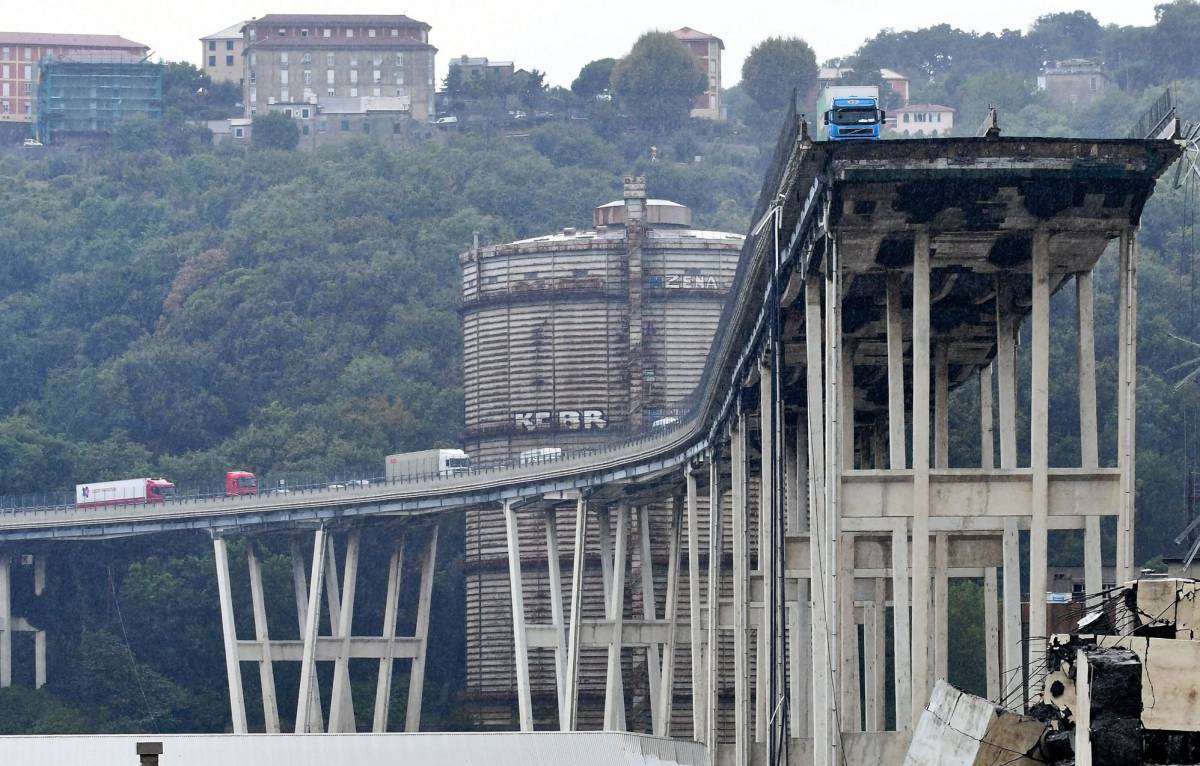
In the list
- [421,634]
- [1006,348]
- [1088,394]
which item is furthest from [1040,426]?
[421,634]

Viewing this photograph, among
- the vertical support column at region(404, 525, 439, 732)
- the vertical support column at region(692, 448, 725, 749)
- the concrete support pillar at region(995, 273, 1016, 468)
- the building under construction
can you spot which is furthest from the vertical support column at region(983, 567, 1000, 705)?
the building under construction

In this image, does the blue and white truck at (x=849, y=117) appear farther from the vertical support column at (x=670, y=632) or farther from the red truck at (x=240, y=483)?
the red truck at (x=240, y=483)

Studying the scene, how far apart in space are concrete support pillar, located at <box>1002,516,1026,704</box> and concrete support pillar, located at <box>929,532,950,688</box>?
1587 mm

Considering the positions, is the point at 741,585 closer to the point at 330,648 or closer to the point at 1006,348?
the point at 1006,348

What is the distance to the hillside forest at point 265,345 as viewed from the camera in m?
126

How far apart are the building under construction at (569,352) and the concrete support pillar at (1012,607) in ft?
204

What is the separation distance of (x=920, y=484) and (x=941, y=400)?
14.9 metres

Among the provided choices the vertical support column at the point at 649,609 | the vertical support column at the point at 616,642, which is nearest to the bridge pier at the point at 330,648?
the vertical support column at the point at 649,609

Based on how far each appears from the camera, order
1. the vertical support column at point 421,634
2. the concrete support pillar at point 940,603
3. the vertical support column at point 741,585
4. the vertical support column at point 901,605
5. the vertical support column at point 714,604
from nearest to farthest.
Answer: the vertical support column at point 901,605 → the concrete support pillar at point 940,603 → the vertical support column at point 741,585 → the vertical support column at point 714,604 → the vertical support column at point 421,634

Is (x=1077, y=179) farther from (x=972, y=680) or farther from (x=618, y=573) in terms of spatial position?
(x=972, y=680)

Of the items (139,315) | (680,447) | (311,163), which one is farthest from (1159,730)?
(311,163)

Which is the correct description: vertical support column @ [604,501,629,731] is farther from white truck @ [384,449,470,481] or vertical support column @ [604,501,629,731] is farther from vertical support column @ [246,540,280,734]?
vertical support column @ [246,540,280,734]

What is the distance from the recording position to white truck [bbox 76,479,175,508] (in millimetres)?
122938

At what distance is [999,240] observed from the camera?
2110 inches
